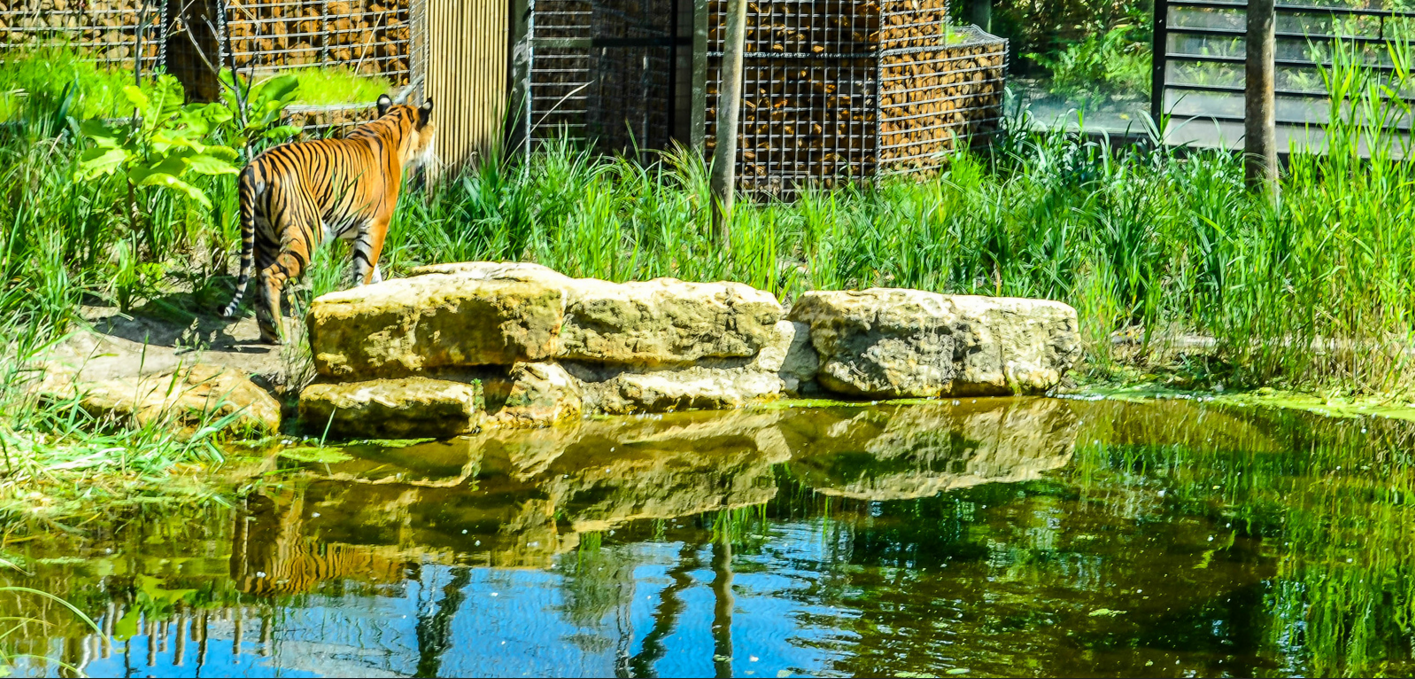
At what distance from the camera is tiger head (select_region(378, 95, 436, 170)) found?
7.65 metres

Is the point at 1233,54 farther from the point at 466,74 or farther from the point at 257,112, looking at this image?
the point at 257,112

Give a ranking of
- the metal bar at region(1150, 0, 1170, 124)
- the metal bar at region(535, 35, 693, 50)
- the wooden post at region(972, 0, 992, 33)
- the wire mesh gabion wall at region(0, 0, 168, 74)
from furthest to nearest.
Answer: the wooden post at region(972, 0, 992, 33) → the metal bar at region(1150, 0, 1170, 124) → the metal bar at region(535, 35, 693, 50) → the wire mesh gabion wall at region(0, 0, 168, 74)

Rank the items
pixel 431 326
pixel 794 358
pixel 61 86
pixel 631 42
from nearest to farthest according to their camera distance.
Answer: pixel 431 326 < pixel 794 358 < pixel 61 86 < pixel 631 42

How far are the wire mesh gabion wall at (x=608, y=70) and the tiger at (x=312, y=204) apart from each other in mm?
2452

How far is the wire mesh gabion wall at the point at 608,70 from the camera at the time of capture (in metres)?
9.89

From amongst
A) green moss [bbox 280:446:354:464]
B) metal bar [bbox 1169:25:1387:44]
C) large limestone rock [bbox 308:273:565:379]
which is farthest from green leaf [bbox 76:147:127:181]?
metal bar [bbox 1169:25:1387:44]

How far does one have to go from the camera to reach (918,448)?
6.37 meters

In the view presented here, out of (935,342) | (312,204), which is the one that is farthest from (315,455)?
(935,342)

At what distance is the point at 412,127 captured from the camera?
25.3 feet

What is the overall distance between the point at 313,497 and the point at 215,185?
2.84m

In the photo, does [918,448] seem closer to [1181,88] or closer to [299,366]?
[299,366]

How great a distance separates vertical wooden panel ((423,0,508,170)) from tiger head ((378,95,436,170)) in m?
0.68

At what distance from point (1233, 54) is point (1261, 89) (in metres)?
3.88

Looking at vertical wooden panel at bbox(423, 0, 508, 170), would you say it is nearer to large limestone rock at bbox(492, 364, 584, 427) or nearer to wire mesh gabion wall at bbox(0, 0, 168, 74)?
wire mesh gabion wall at bbox(0, 0, 168, 74)
